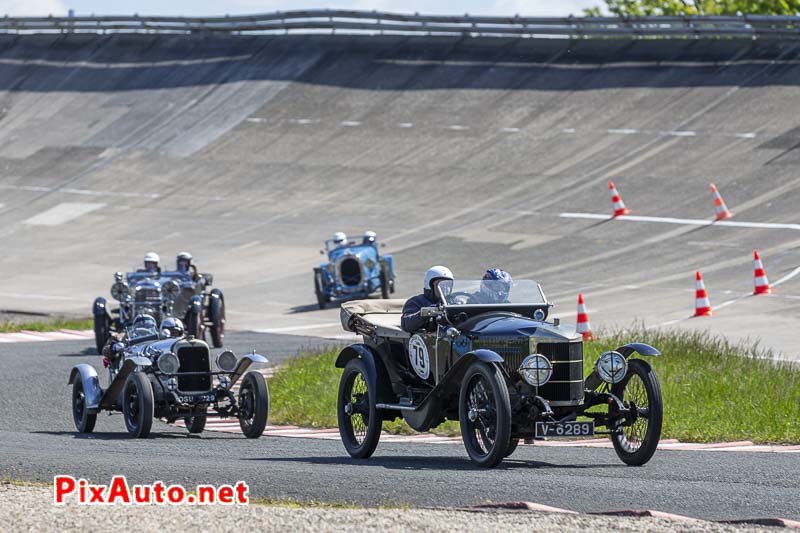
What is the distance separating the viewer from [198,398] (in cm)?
1491

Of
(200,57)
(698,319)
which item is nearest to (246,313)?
(698,319)

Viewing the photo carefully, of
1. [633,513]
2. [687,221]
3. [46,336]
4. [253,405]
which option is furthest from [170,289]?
[687,221]

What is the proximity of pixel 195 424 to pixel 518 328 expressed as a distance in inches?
203

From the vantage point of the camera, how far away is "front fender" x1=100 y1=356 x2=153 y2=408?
1480 cm

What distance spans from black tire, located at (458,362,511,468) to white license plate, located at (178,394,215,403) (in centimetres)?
425

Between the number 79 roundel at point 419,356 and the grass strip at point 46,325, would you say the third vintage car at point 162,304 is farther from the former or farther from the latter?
the number 79 roundel at point 419,356

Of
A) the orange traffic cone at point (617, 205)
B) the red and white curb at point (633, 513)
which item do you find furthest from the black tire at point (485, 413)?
the orange traffic cone at point (617, 205)

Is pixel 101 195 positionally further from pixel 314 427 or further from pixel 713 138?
pixel 314 427

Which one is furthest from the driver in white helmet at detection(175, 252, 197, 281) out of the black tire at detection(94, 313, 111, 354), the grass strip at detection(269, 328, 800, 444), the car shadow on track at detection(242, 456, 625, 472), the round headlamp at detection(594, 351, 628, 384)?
the round headlamp at detection(594, 351, 628, 384)

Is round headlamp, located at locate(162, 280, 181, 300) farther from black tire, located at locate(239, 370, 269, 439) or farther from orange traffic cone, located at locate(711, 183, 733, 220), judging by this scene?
orange traffic cone, located at locate(711, 183, 733, 220)

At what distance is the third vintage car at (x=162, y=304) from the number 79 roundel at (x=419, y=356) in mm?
11069

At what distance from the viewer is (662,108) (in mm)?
45562

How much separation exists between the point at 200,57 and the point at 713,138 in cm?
2730

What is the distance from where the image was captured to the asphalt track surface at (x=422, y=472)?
9492mm
